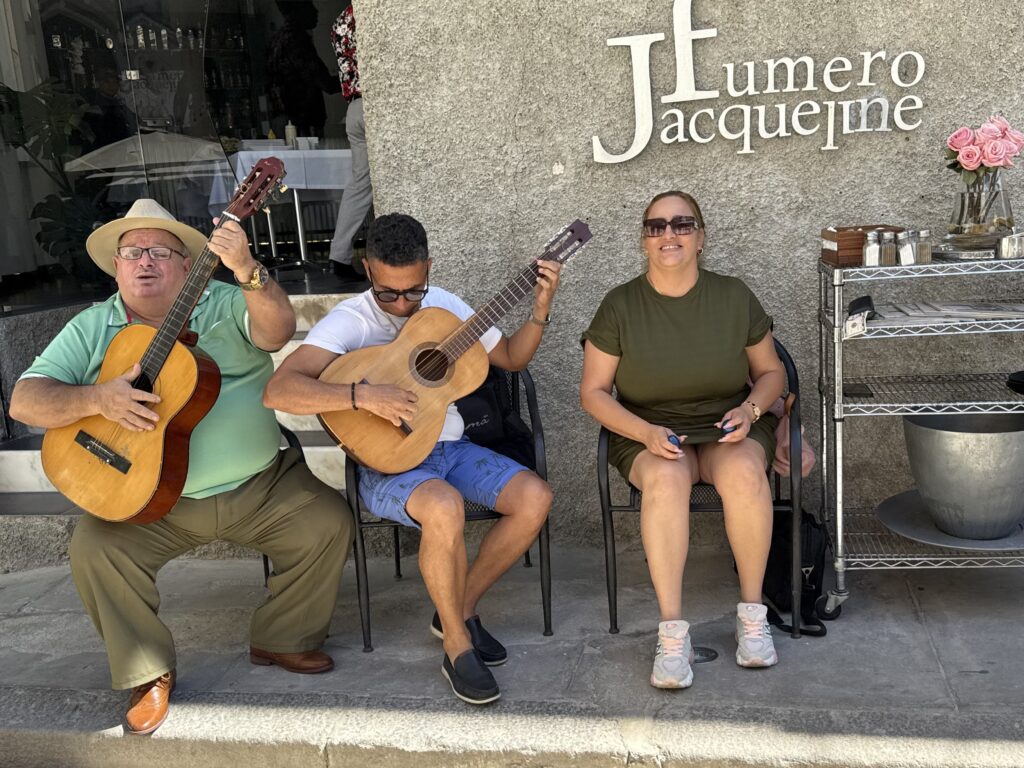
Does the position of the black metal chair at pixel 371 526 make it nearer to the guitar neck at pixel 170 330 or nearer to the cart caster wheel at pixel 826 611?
the guitar neck at pixel 170 330

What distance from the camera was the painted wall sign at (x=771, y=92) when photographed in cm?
348

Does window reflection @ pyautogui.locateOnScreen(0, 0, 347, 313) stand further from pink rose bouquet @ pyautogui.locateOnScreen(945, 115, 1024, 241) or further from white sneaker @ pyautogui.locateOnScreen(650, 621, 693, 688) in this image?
pink rose bouquet @ pyautogui.locateOnScreen(945, 115, 1024, 241)

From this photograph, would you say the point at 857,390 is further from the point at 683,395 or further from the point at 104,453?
the point at 104,453

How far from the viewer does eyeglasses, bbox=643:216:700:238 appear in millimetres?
3018

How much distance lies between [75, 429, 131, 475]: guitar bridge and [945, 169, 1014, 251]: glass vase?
2615 millimetres

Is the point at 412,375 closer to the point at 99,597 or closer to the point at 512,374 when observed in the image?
the point at 512,374

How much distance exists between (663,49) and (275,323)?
177cm

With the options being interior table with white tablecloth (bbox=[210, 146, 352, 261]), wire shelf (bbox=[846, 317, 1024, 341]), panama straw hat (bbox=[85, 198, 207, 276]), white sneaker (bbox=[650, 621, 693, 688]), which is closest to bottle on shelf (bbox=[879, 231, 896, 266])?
wire shelf (bbox=[846, 317, 1024, 341])

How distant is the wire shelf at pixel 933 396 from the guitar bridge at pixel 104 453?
86.3 inches

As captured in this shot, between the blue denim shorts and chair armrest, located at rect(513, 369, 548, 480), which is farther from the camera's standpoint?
chair armrest, located at rect(513, 369, 548, 480)

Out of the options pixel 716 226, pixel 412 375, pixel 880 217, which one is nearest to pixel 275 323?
pixel 412 375

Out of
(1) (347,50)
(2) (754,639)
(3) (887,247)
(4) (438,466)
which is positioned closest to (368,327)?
(4) (438,466)

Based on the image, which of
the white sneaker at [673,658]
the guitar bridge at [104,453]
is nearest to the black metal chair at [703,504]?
the white sneaker at [673,658]

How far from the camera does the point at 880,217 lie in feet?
11.8
